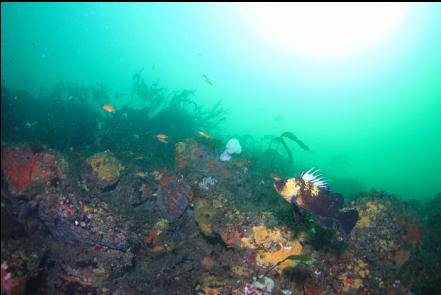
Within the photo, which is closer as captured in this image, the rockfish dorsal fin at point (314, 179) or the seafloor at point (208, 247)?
the rockfish dorsal fin at point (314, 179)

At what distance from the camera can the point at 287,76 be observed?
118 meters

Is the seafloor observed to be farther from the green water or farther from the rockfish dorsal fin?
the green water

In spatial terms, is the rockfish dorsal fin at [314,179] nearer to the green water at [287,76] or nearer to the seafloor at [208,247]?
the seafloor at [208,247]

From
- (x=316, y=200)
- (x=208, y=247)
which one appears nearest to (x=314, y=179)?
(x=316, y=200)

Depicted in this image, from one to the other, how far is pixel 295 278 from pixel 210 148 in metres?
5.46

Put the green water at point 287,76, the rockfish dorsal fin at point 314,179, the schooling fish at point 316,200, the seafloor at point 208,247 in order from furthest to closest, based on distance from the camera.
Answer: the green water at point 287,76, the seafloor at point 208,247, the rockfish dorsal fin at point 314,179, the schooling fish at point 316,200

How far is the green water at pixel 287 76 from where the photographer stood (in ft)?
207

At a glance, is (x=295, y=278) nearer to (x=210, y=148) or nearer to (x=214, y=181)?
(x=214, y=181)

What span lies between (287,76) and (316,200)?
397ft

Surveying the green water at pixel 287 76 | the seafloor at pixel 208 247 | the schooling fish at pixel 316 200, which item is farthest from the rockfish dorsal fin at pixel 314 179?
the green water at pixel 287 76

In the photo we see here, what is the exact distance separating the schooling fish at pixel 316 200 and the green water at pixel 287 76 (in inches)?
2018

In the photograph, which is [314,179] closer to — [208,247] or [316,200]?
[316,200]

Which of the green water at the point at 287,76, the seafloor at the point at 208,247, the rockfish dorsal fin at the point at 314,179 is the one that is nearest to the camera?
the rockfish dorsal fin at the point at 314,179

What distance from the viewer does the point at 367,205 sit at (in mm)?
5777
